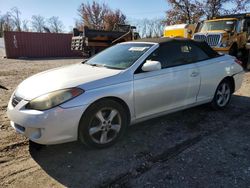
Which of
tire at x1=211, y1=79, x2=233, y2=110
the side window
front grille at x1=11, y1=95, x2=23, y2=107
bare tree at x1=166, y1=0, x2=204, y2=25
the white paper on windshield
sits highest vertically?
bare tree at x1=166, y1=0, x2=204, y2=25

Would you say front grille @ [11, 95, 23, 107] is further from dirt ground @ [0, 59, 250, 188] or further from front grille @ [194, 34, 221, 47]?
front grille @ [194, 34, 221, 47]

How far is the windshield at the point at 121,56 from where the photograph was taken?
3800mm

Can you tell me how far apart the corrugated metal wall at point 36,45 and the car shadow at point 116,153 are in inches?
720

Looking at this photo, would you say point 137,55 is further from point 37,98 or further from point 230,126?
point 230,126

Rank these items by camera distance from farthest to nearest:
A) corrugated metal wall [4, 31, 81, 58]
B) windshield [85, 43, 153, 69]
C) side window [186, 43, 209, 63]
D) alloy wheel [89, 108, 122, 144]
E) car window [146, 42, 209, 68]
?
1. corrugated metal wall [4, 31, 81, 58]
2. side window [186, 43, 209, 63]
3. car window [146, 42, 209, 68]
4. windshield [85, 43, 153, 69]
5. alloy wheel [89, 108, 122, 144]

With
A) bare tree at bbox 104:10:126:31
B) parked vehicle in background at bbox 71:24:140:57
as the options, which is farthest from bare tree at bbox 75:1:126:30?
parked vehicle in background at bbox 71:24:140:57

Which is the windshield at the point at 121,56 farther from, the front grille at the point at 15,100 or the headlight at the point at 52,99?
the front grille at the point at 15,100

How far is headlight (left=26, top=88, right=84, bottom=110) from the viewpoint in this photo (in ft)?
9.60

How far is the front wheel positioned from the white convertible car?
0.09m

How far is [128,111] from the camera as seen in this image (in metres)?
3.53

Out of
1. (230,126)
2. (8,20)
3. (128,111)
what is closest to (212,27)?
(230,126)

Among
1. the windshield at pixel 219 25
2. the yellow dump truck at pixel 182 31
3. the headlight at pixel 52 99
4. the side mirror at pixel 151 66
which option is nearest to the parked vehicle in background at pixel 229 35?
the windshield at pixel 219 25

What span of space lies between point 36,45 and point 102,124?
19.6 metres

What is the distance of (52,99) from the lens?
295cm
